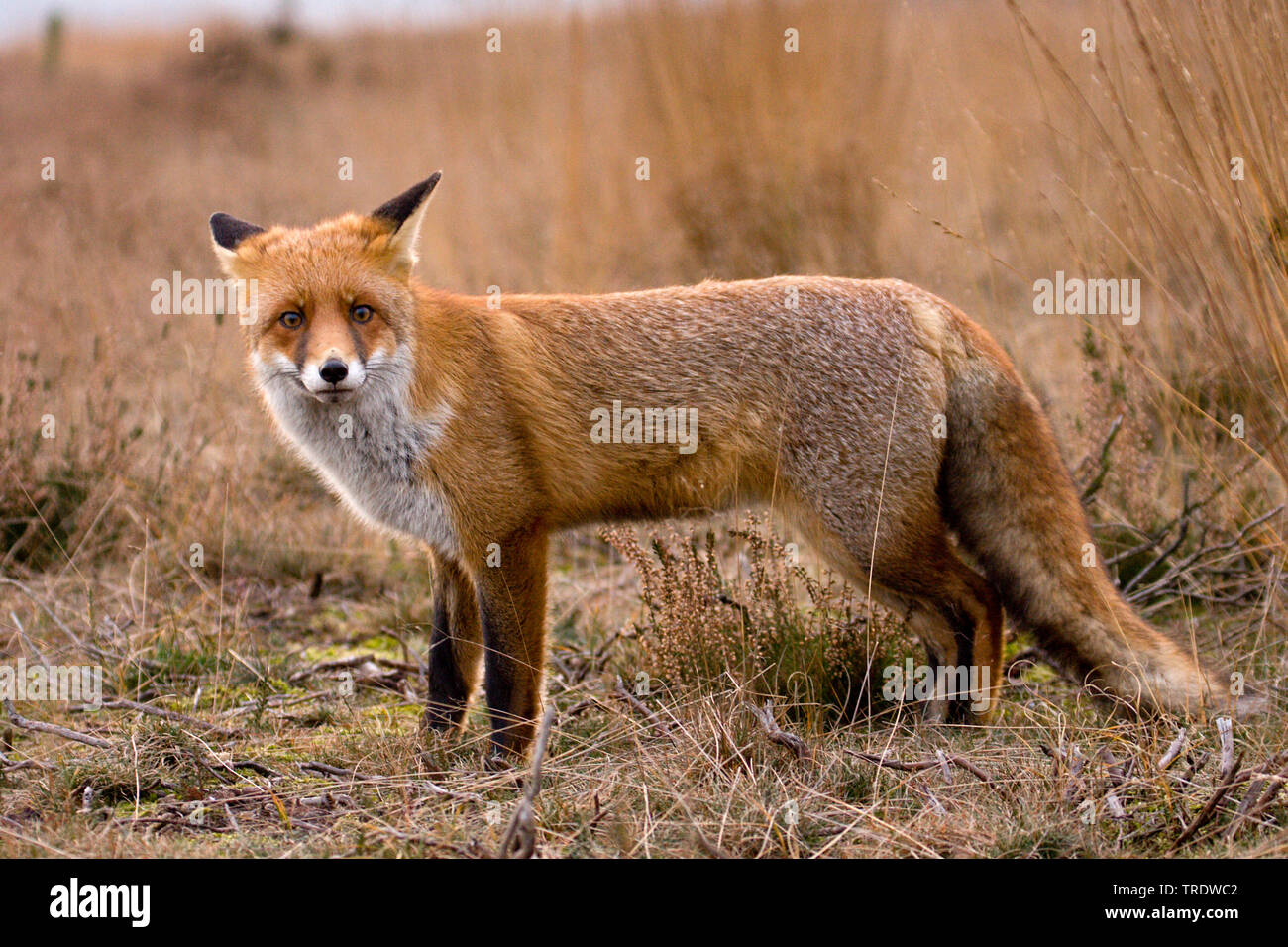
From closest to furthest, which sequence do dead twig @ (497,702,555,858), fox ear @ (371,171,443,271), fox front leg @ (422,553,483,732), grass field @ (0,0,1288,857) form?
dead twig @ (497,702,555,858), grass field @ (0,0,1288,857), fox ear @ (371,171,443,271), fox front leg @ (422,553,483,732)

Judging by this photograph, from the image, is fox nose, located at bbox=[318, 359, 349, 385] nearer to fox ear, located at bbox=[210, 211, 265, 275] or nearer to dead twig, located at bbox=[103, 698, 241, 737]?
fox ear, located at bbox=[210, 211, 265, 275]

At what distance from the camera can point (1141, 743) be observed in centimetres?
312

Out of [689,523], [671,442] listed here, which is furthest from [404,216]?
[689,523]

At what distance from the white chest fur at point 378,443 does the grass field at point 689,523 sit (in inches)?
28.0

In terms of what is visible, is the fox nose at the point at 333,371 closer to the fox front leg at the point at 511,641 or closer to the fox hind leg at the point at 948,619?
the fox front leg at the point at 511,641

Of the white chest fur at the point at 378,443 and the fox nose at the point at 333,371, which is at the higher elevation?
the fox nose at the point at 333,371

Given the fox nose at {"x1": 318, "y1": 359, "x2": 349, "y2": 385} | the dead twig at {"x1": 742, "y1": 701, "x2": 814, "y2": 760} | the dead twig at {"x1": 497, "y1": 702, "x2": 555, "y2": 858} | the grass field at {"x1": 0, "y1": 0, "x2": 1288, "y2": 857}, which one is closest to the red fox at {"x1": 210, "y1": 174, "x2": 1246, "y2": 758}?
the fox nose at {"x1": 318, "y1": 359, "x2": 349, "y2": 385}

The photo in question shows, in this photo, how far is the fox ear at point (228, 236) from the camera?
366 cm

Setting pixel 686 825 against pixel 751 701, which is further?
pixel 751 701

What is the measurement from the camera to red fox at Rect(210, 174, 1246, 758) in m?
3.48

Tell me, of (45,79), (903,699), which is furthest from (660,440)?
(45,79)

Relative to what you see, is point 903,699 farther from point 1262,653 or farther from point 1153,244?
point 1153,244

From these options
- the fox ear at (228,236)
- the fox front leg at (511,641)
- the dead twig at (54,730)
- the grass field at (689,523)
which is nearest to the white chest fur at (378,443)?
the fox front leg at (511,641)
